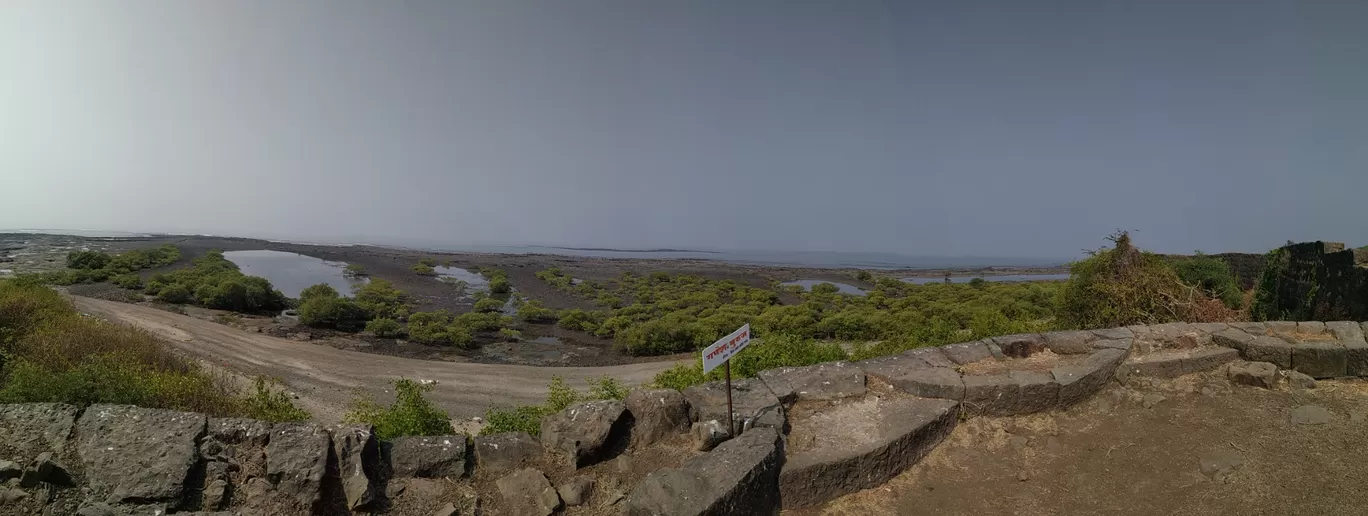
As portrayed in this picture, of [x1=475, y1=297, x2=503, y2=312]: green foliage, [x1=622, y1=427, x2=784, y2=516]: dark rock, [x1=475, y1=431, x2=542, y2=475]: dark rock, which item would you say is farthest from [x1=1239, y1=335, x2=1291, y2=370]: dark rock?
[x1=475, y1=297, x2=503, y2=312]: green foliage

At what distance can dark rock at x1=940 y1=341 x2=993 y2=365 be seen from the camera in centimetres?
779

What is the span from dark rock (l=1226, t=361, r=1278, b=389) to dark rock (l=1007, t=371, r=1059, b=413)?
9.05 ft

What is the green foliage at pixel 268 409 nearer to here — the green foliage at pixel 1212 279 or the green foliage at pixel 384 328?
the green foliage at pixel 384 328

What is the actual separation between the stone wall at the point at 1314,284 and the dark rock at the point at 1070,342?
756cm

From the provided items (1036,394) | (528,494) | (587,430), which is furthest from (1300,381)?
(528,494)

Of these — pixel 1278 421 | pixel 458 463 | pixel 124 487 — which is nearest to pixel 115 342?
pixel 124 487

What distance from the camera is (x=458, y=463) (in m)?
5.15

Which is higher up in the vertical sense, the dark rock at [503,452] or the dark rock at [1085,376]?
the dark rock at [1085,376]

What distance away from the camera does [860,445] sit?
17.5ft

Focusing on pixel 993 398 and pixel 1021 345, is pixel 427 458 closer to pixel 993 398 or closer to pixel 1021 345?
pixel 993 398

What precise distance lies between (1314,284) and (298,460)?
19559 millimetres

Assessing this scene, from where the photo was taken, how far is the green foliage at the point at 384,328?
A: 26.8 m

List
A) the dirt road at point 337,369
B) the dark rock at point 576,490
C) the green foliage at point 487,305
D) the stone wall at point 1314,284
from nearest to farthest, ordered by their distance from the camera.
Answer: the dark rock at point 576,490 → the stone wall at point 1314,284 → the dirt road at point 337,369 → the green foliage at point 487,305

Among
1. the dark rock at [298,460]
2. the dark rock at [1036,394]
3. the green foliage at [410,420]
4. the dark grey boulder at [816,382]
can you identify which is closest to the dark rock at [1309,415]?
the dark rock at [1036,394]
